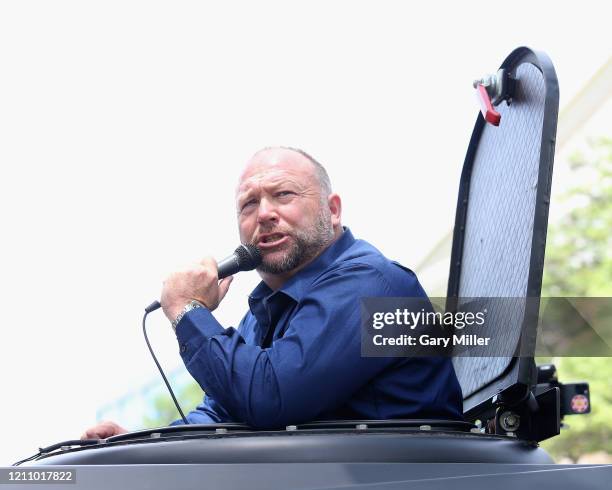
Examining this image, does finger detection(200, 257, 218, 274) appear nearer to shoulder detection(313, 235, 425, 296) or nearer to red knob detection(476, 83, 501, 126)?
shoulder detection(313, 235, 425, 296)

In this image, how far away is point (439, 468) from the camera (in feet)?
3.75

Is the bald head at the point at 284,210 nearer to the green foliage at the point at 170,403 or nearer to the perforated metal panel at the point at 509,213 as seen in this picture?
the perforated metal panel at the point at 509,213

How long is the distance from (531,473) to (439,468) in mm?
109

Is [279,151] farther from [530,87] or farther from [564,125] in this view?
[564,125]

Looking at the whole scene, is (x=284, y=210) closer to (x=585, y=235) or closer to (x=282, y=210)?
(x=282, y=210)

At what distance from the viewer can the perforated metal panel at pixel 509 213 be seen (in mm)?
1284

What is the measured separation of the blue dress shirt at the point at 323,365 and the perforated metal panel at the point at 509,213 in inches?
4.3

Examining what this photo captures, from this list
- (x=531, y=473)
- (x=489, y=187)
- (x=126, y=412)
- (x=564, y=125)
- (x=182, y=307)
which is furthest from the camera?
(x=126, y=412)

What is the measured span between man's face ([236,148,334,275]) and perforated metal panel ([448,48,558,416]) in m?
0.29

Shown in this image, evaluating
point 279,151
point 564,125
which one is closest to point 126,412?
point 564,125

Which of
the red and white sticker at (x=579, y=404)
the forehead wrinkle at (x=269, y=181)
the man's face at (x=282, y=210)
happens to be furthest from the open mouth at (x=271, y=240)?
the red and white sticker at (x=579, y=404)

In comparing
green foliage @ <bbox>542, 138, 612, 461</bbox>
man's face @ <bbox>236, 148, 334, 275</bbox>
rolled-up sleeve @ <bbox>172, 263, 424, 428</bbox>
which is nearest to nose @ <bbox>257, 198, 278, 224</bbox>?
man's face @ <bbox>236, 148, 334, 275</bbox>

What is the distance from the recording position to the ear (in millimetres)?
1942

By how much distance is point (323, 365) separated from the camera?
1.42 m
